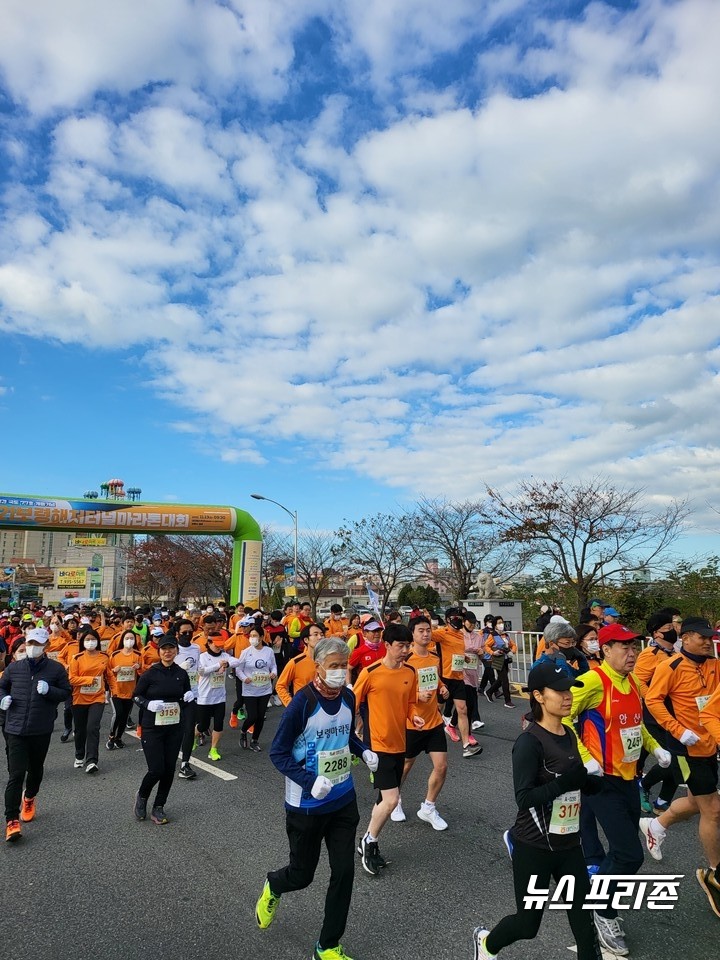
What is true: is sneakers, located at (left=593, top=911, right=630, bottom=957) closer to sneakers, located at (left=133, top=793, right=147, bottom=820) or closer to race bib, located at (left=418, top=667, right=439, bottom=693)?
race bib, located at (left=418, top=667, right=439, bottom=693)

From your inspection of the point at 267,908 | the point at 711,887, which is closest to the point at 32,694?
the point at 267,908

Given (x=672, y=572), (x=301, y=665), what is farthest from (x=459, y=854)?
(x=672, y=572)

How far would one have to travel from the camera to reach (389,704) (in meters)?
5.00

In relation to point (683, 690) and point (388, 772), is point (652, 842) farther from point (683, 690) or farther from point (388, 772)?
point (388, 772)

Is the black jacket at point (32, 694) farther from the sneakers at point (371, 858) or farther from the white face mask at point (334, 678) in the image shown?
the white face mask at point (334, 678)

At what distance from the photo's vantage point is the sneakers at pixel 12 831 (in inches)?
203

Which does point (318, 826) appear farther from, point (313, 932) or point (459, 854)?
point (459, 854)

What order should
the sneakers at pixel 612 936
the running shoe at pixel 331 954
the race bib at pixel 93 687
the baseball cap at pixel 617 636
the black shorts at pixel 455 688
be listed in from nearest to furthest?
the running shoe at pixel 331 954 → the sneakers at pixel 612 936 → the baseball cap at pixel 617 636 → the race bib at pixel 93 687 → the black shorts at pixel 455 688

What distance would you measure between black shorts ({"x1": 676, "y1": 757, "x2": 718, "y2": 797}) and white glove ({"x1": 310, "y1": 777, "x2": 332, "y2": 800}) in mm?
2761

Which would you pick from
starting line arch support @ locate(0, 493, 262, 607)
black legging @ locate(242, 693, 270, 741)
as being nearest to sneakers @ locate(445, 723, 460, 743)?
black legging @ locate(242, 693, 270, 741)

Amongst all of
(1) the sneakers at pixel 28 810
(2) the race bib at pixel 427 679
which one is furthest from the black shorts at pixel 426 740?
(1) the sneakers at pixel 28 810

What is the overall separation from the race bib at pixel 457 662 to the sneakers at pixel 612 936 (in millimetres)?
4577

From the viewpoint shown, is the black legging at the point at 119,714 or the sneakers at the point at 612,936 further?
the black legging at the point at 119,714

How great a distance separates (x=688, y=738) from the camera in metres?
4.18
